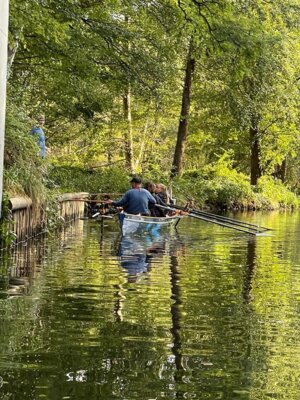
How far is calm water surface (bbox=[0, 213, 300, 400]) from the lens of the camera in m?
5.15

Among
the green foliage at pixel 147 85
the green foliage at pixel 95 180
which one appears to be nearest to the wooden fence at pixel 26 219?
the green foliage at pixel 147 85

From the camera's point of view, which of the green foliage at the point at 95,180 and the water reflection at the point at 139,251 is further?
the green foliage at the point at 95,180

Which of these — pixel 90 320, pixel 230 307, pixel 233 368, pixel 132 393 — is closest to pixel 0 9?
pixel 132 393

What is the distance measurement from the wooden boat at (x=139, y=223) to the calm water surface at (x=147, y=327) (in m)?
4.08

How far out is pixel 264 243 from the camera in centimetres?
1825

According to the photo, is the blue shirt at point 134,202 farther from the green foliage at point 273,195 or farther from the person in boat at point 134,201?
the green foliage at point 273,195

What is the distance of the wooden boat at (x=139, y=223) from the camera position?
708 inches

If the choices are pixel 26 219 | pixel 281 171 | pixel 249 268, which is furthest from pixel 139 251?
pixel 281 171

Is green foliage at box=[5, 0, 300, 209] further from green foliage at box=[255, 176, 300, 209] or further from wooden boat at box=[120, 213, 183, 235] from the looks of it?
wooden boat at box=[120, 213, 183, 235]

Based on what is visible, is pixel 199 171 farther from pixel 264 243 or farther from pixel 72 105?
pixel 264 243

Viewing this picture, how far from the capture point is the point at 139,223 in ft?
60.1

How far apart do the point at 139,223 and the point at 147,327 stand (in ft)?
37.1

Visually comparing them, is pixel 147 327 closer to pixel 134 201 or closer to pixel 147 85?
pixel 134 201

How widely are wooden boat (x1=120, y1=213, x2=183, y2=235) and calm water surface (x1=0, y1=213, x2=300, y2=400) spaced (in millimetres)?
4079
